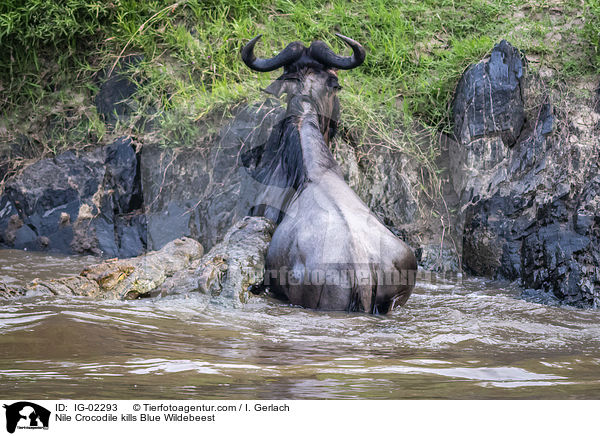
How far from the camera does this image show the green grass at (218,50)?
6.50 metres

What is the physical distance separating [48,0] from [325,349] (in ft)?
18.1

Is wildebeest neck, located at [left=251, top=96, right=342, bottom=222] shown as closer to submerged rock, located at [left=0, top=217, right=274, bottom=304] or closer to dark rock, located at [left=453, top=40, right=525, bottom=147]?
submerged rock, located at [left=0, top=217, right=274, bottom=304]

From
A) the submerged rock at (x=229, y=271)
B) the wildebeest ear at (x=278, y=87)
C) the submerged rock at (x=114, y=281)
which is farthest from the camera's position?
the wildebeest ear at (x=278, y=87)

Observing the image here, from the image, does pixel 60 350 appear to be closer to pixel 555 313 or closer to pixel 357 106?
pixel 555 313

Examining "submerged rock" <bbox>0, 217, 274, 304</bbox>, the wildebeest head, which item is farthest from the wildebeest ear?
"submerged rock" <bbox>0, 217, 274, 304</bbox>

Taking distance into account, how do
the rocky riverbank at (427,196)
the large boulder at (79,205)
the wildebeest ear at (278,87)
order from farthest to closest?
the large boulder at (79,205), the wildebeest ear at (278,87), the rocky riverbank at (427,196)

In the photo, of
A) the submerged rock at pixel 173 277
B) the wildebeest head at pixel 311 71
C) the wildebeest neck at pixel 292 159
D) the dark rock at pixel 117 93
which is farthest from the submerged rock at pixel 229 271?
the dark rock at pixel 117 93

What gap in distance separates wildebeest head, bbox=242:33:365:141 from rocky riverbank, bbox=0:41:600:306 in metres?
0.70

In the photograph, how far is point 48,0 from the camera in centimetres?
674

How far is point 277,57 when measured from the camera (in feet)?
17.7

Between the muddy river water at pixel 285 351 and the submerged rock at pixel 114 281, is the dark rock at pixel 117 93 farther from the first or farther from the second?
the muddy river water at pixel 285 351

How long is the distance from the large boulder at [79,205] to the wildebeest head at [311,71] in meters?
1.97

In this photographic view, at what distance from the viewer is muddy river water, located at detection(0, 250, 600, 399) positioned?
221cm

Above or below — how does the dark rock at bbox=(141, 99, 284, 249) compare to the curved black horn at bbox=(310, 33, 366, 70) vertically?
→ below
